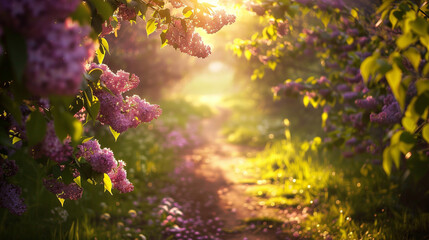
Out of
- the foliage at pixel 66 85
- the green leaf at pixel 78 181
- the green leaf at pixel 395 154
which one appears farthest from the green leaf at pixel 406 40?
the green leaf at pixel 78 181

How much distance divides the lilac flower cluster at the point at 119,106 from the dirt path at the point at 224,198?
2.61m

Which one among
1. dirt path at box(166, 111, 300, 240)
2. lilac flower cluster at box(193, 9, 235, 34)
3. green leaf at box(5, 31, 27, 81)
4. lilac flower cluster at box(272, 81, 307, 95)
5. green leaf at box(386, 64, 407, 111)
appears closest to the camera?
green leaf at box(5, 31, 27, 81)

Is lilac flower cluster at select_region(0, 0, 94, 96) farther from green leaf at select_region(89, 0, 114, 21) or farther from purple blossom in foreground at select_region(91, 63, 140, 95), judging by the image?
purple blossom in foreground at select_region(91, 63, 140, 95)

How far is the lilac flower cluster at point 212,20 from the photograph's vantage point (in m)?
2.62

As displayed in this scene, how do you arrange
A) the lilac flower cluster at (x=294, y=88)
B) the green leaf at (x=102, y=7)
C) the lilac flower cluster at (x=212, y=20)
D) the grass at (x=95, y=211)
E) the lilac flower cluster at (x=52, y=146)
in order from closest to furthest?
the lilac flower cluster at (x=52, y=146)
the green leaf at (x=102, y=7)
the lilac flower cluster at (x=212, y=20)
the grass at (x=95, y=211)
the lilac flower cluster at (x=294, y=88)

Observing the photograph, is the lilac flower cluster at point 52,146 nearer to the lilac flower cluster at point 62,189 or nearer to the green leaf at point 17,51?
the green leaf at point 17,51

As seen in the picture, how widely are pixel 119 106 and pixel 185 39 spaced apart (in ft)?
2.72

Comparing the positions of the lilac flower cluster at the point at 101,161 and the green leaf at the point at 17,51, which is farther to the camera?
the lilac flower cluster at the point at 101,161

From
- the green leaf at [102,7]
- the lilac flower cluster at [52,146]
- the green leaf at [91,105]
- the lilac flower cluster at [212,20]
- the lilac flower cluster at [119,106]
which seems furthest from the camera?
the lilac flower cluster at [212,20]

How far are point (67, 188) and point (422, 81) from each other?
254cm

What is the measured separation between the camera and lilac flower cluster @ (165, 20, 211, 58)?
2644mm

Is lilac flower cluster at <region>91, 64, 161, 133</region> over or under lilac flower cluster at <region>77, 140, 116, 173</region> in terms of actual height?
over

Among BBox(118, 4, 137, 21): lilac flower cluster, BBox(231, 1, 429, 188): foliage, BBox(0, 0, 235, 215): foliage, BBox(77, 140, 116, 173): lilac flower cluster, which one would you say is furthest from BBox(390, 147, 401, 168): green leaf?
BBox(118, 4, 137, 21): lilac flower cluster

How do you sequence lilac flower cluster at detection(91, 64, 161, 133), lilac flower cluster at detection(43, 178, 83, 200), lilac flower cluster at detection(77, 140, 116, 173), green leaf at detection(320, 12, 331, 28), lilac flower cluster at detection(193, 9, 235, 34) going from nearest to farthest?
1. lilac flower cluster at detection(77, 140, 116, 173)
2. lilac flower cluster at detection(91, 64, 161, 133)
3. lilac flower cluster at detection(43, 178, 83, 200)
4. lilac flower cluster at detection(193, 9, 235, 34)
5. green leaf at detection(320, 12, 331, 28)
